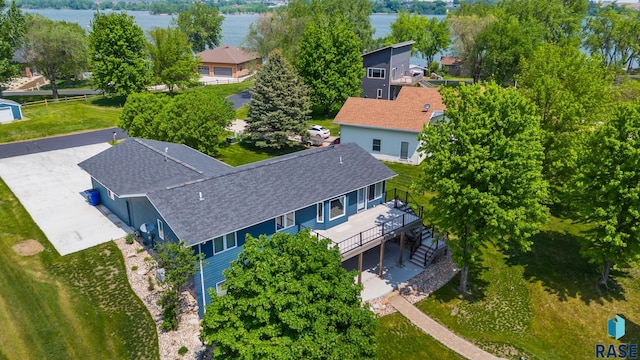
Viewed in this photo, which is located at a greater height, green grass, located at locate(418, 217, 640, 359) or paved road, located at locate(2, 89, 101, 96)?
paved road, located at locate(2, 89, 101, 96)

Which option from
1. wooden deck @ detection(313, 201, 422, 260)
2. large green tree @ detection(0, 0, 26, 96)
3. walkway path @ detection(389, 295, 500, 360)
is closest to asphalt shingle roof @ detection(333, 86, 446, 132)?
wooden deck @ detection(313, 201, 422, 260)

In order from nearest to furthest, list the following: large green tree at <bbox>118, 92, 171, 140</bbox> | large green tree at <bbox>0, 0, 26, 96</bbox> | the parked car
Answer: large green tree at <bbox>118, 92, 171, 140</bbox>, the parked car, large green tree at <bbox>0, 0, 26, 96</bbox>

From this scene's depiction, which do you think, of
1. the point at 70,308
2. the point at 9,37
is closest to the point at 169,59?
the point at 9,37

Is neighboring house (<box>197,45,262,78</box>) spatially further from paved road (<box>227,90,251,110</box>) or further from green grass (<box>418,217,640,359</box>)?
green grass (<box>418,217,640,359</box>)

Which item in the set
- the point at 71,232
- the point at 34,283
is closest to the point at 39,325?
the point at 34,283

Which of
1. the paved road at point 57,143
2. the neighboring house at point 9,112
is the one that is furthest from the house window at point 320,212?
the neighboring house at point 9,112

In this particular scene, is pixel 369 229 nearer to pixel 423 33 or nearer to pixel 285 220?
pixel 285 220
